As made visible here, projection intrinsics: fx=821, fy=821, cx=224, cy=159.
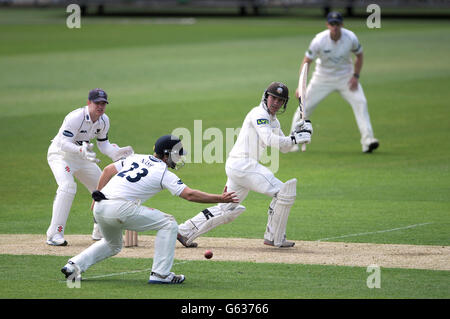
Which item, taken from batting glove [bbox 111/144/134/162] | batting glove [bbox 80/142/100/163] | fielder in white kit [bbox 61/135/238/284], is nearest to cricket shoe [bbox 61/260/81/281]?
fielder in white kit [bbox 61/135/238/284]

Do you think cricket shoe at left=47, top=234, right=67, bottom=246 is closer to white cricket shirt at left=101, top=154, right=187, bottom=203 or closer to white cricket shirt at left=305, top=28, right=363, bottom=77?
white cricket shirt at left=101, top=154, right=187, bottom=203

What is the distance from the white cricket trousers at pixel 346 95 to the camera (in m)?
18.0

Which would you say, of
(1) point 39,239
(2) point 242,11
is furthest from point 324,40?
A: (2) point 242,11

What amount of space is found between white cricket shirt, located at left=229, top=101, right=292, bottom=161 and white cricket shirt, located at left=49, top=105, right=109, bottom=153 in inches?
76.9

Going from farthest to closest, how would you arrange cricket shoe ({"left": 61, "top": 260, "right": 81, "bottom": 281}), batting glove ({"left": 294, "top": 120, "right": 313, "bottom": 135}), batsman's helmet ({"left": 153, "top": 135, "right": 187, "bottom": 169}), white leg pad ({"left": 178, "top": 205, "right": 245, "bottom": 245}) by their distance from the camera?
batting glove ({"left": 294, "top": 120, "right": 313, "bottom": 135}) → white leg pad ({"left": 178, "top": 205, "right": 245, "bottom": 245}) → batsman's helmet ({"left": 153, "top": 135, "right": 187, "bottom": 169}) → cricket shoe ({"left": 61, "top": 260, "right": 81, "bottom": 281})

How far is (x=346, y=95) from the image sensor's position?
1814 centimetres

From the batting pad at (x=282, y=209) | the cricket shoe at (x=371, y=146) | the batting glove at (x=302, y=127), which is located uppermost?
the cricket shoe at (x=371, y=146)

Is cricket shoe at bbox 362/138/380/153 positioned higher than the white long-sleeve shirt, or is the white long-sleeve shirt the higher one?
cricket shoe at bbox 362/138/380/153

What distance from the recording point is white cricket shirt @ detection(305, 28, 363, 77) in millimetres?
17734

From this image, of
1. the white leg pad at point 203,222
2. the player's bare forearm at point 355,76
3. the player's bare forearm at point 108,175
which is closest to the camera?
the player's bare forearm at point 108,175

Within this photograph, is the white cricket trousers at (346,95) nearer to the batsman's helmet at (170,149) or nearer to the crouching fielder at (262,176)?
the crouching fielder at (262,176)

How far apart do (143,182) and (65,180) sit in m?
2.68

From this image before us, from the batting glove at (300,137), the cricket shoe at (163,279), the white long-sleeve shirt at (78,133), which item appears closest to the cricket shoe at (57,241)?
the white long-sleeve shirt at (78,133)
